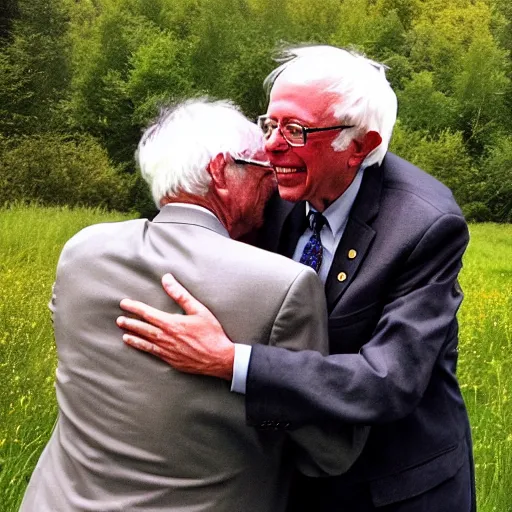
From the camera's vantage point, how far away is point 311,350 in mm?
1482

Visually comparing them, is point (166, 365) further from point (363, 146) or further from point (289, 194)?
point (363, 146)

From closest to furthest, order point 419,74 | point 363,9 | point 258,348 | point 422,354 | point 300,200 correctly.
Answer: point 258,348, point 422,354, point 300,200, point 419,74, point 363,9

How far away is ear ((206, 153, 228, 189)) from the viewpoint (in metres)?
1.56

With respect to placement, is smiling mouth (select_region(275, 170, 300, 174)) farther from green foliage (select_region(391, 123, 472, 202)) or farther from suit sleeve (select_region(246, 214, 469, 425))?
green foliage (select_region(391, 123, 472, 202))

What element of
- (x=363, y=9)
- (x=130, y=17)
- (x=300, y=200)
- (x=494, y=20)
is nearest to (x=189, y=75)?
(x=130, y=17)

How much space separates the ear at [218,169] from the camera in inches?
61.5

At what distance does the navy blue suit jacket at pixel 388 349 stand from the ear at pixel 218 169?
28 cm

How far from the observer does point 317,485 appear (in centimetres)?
182

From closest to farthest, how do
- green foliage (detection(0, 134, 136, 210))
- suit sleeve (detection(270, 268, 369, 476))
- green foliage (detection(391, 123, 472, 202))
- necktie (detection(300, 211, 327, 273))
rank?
suit sleeve (detection(270, 268, 369, 476)), necktie (detection(300, 211, 327, 273)), green foliage (detection(0, 134, 136, 210)), green foliage (detection(391, 123, 472, 202))

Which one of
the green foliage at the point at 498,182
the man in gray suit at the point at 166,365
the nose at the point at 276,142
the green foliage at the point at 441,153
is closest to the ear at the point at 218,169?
the man in gray suit at the point at 166,365

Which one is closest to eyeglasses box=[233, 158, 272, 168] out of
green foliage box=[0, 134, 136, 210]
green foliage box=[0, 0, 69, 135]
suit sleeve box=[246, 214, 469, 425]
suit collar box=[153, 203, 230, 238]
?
suit collar box=[153, 203, 230, 238]

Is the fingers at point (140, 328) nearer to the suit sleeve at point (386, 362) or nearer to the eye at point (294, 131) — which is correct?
the suit sleeve at point (386, 362)

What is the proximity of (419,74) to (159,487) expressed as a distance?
13.5 meters

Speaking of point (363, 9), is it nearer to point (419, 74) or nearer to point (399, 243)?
point (419, 74)
